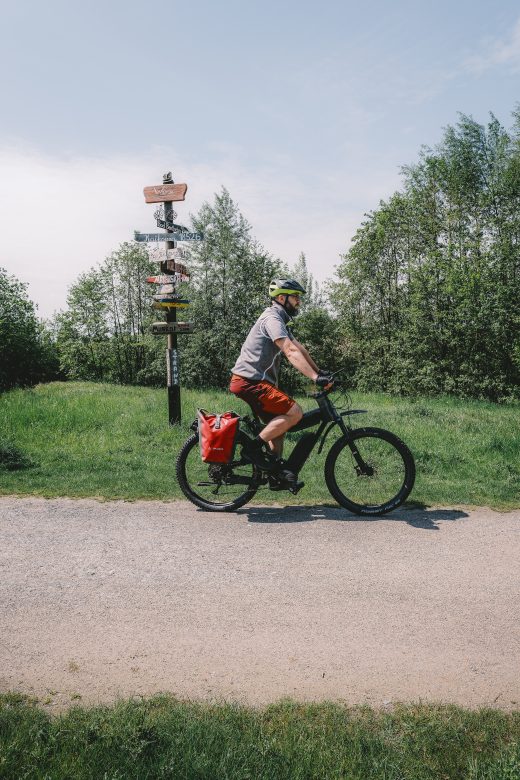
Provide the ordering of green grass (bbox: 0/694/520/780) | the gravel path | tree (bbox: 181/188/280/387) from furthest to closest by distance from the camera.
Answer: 1. tree (bbox: 181/188/280/387)
2. the gravel path
3. green grass (bbox: 0/694/520/780)

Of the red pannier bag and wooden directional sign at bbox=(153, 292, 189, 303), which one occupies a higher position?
wooden directional sign at bbox=(153, 292, 189, 303)

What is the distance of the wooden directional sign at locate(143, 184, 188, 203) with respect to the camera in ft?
33.2

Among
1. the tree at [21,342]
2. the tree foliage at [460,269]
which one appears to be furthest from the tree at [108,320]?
the tree foliage at [460,269]

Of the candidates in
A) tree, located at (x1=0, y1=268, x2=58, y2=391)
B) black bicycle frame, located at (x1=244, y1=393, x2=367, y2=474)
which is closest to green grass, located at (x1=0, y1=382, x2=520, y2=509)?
black bicycle frame, located at (x1=244, y1=393, x2=367, y2=474)

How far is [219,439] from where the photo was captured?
581cm

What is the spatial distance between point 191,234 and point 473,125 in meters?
25.0

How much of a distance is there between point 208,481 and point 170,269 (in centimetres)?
541

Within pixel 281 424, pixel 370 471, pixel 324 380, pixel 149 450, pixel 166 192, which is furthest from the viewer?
pixel 166 192

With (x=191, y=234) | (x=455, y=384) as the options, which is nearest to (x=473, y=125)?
(x=455, y=384)

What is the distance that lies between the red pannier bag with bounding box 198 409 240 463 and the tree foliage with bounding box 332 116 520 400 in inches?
985

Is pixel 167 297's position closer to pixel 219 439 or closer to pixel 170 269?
pixel 170 269

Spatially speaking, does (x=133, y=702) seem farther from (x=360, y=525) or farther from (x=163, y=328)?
(x=163, y=328)

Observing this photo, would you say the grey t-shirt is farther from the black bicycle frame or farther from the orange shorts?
the black bicycle frame

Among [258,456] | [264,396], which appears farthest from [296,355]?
[258,456]
